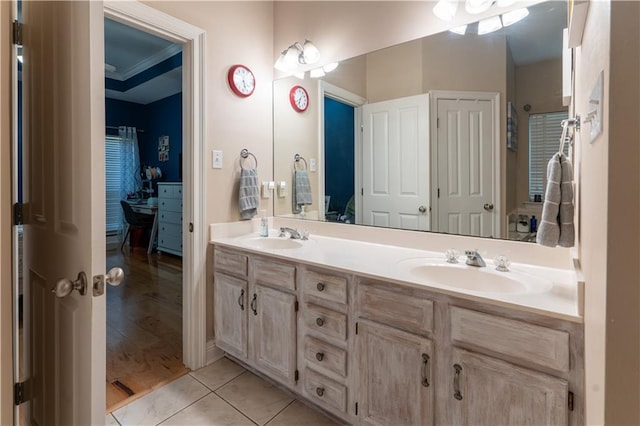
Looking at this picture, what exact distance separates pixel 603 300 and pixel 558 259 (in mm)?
1005

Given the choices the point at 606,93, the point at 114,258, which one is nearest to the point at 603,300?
the point at 606,93

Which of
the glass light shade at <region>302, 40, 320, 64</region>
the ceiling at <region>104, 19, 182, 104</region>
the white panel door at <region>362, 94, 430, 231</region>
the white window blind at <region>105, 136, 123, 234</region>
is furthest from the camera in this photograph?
the white window blind at <region>105, 136, 123, 234</region>

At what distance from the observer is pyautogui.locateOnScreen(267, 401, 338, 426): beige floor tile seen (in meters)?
1.54

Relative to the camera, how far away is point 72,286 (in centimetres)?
85

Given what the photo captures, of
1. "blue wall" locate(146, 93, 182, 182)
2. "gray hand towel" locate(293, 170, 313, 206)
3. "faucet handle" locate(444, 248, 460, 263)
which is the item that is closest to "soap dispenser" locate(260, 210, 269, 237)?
"gray hand towel" locate(293, 170, 313, 206)

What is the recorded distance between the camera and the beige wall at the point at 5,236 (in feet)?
3.08

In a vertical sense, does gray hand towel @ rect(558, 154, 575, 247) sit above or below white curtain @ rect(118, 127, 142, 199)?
below

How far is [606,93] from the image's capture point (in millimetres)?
489

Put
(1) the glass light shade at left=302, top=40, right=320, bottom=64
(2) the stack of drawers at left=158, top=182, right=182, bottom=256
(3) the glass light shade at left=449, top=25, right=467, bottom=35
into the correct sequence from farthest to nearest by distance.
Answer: (2) the stack of drawers at left=158, top=182, right=182, bottom=256 → (1) the glass light shade at left=302, top=40, right=320, bottom=64 → (3) the glass light shade at left=449, top=25, right=467, bottom=35

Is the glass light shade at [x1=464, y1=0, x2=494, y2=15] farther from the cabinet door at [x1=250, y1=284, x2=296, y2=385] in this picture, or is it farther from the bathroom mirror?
the cabinet door at [x1=250, y1=284, x2=296, y2=385]

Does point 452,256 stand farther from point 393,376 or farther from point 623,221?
point 623,221

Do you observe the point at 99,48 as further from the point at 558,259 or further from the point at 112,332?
the point at 112,332

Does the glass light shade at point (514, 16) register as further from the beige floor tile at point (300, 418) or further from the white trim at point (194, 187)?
the beige floor tile at point (300, 418)

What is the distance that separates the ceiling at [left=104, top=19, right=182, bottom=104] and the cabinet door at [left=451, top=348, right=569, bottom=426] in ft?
12.6
